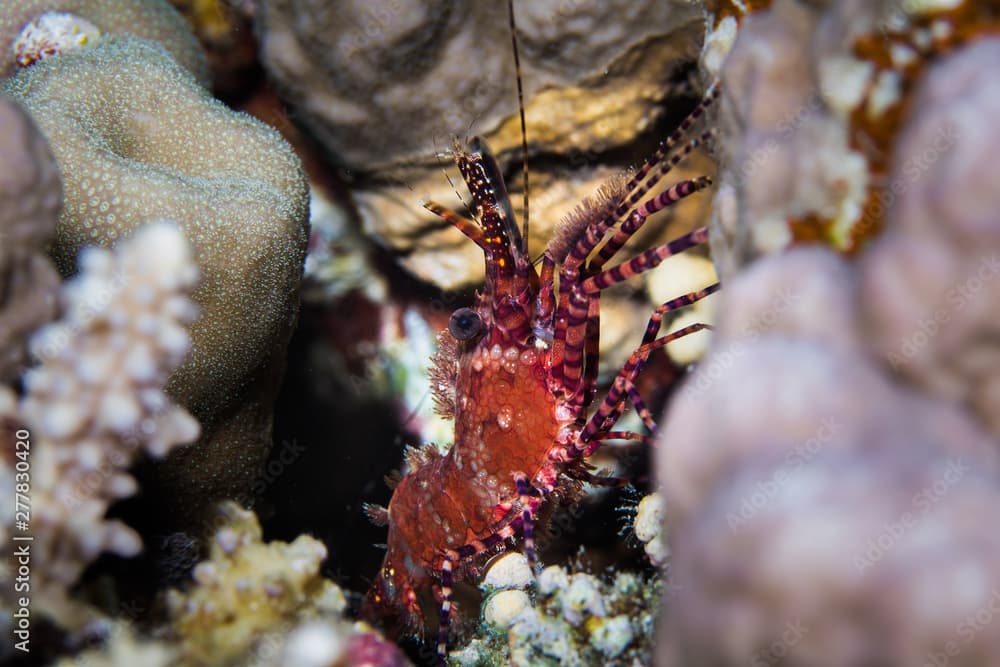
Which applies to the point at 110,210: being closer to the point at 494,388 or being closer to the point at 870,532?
the point at 494,388

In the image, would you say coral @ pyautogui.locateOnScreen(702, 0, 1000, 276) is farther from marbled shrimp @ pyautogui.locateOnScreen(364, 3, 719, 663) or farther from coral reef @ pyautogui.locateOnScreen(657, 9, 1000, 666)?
marbled shrimp @ pyautogui.locateOnScreen(364, 3, 719, 663)

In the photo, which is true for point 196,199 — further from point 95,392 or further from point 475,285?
point 475,285

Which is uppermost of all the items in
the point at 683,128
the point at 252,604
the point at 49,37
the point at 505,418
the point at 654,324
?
the point at 49,37

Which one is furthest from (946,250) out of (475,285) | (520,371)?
(475,285)

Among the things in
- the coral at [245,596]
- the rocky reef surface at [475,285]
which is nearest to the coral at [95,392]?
the rocky reef surface at [475,285]

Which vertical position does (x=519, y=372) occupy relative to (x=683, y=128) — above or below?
below

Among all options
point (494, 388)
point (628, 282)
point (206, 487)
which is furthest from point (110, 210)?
point (628, 282)

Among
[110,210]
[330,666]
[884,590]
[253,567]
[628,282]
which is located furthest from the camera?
[628,282]
